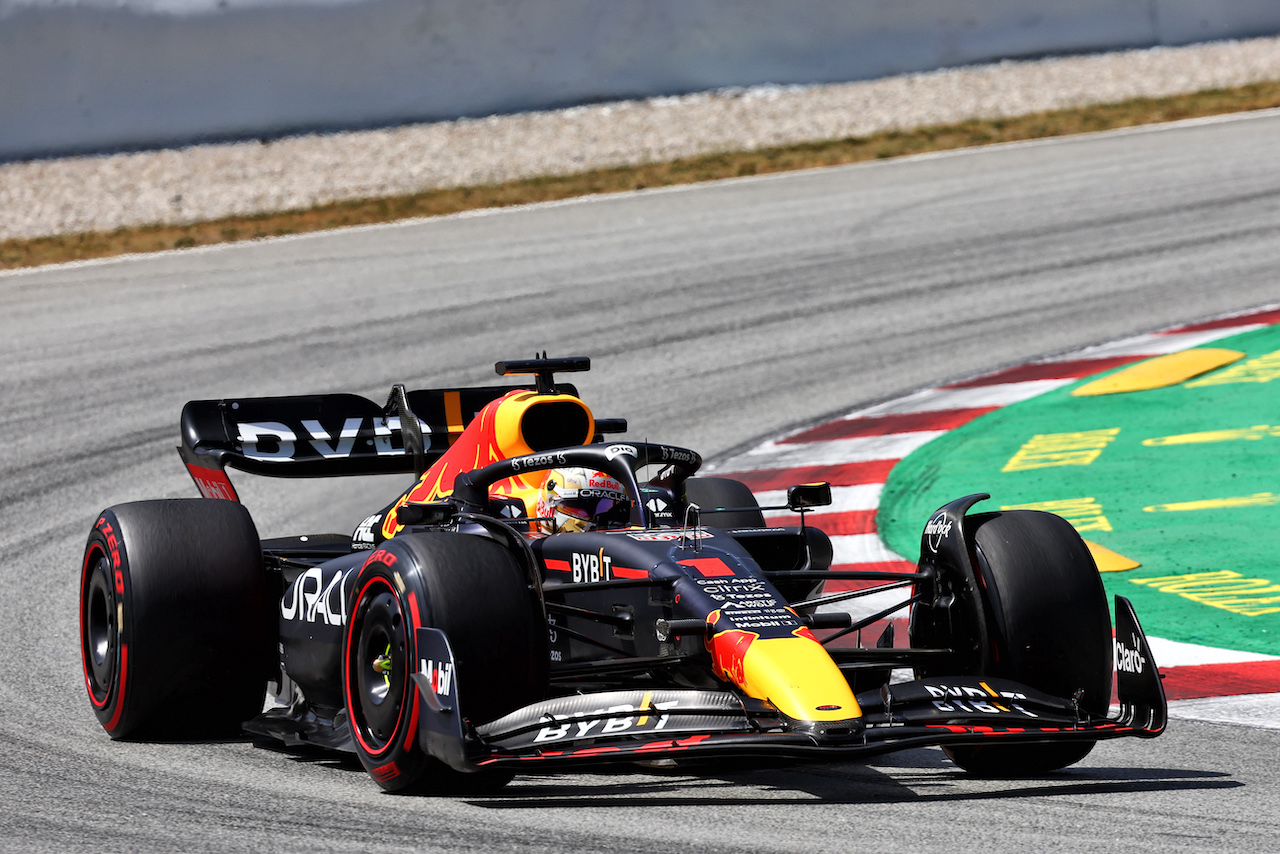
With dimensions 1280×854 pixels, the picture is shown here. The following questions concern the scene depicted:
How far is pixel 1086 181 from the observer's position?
53.7 ft

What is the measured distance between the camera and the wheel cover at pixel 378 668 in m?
4.70

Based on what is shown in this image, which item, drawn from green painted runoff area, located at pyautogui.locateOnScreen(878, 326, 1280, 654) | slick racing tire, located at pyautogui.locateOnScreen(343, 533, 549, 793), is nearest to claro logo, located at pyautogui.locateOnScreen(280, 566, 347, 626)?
slick racing tire, located at pyautogui.locateOnScreen(343, 533, 549, 793)

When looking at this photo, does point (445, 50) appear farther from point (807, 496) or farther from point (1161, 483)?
point (807, 496)

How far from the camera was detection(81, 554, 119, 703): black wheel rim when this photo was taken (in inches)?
230

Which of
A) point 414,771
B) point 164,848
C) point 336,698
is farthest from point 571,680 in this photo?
point 164,848

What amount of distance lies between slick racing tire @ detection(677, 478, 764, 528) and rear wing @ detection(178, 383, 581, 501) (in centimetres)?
98

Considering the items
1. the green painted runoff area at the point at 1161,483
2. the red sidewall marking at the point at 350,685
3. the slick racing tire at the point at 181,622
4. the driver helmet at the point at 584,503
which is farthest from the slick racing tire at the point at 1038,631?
the slick racing tire at the point at 181,622

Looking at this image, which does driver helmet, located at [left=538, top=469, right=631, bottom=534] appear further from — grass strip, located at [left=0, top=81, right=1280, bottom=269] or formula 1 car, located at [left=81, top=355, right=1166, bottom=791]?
grass strip, located at [left=0, top=81, right=1280, bottom=269]

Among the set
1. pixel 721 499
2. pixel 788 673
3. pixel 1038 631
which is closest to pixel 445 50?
pixel 721 499

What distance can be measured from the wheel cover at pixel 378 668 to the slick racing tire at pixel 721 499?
1.77 m

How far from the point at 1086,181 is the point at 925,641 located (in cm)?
1193

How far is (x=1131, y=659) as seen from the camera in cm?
491

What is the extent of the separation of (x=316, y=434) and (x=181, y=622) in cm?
178

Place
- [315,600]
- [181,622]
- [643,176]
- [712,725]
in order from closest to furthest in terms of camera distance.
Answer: [712,725] → [315,600] → [181,622] → [643,176]
